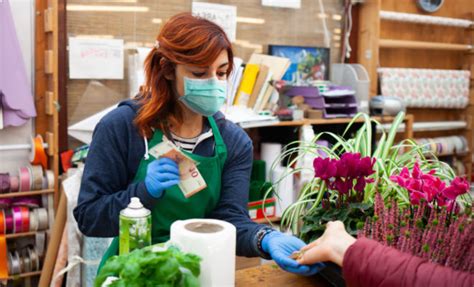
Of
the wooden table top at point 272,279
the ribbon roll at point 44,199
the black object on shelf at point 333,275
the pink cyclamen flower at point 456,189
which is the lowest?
the ribbon roll at point 44,199

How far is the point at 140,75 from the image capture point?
2867mm

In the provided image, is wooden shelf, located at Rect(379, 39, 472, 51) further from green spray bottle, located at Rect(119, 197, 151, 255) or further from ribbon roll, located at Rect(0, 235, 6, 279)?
green spray bottle, located at Rect(119, 197, 151, 255)

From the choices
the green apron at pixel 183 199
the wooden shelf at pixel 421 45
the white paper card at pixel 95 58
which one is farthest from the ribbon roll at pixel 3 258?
the wooden shelf at pixel 421 45

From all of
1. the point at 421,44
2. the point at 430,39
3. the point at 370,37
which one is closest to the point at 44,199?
the point at 370,37

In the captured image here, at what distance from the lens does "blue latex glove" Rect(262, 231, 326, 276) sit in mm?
1186

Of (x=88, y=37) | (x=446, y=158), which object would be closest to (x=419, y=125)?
(x=446, y=158)

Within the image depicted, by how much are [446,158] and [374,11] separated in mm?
1579

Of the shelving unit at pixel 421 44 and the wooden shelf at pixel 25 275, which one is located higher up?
the shelving unit at pixel 421 44

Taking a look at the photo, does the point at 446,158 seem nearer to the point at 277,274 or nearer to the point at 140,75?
the point at 140,75

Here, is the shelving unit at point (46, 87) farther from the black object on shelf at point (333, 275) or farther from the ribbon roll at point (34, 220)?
the black object on shelf at point (333, 275)

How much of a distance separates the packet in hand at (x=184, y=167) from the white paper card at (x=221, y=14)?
6.34 ft

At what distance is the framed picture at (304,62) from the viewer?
3619 millimetres

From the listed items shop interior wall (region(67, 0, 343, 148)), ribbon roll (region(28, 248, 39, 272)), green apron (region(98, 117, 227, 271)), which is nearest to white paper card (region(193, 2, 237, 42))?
shop interior wall (region(67, 0, 343, 148))

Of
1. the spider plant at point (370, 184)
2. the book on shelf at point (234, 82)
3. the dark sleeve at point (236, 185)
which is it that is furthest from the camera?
the book on shelf at point (234, 82)
